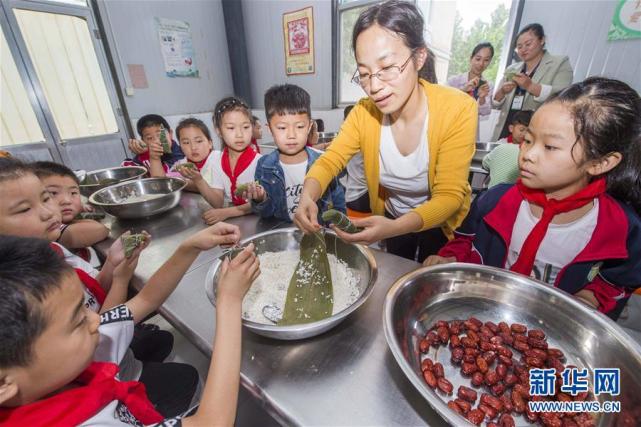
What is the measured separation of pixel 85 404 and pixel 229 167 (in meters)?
1.77

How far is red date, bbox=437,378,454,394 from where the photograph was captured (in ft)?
2.47

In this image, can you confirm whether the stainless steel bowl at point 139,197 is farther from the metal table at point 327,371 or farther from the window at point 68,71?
the window at point 68,71

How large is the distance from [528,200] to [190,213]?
1.93 metres

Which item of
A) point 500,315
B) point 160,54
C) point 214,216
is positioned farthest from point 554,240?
point 160,54

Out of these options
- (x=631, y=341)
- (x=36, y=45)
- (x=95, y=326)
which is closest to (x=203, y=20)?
(x=36, y=45)

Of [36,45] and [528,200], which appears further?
[36,45]

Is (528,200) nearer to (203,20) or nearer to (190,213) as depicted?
(190,213)

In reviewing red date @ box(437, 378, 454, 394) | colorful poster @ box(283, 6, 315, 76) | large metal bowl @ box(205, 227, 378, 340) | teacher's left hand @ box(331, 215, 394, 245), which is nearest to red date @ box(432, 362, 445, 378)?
red date @ box(437, 378, 454, 394)

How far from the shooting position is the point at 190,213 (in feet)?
6.41

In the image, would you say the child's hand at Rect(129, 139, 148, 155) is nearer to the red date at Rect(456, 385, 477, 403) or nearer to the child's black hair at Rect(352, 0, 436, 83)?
the child's black hair at Rect(352, 0, 436, 83)

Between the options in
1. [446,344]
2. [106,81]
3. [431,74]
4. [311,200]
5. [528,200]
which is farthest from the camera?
[106,81]

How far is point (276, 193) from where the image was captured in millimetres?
1809

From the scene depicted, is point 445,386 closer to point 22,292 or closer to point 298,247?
point 298,247

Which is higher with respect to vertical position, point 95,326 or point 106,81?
point 106,81
